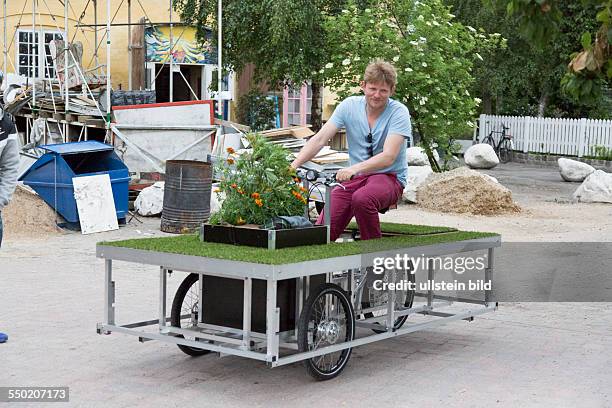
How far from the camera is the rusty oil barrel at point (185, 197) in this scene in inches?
560

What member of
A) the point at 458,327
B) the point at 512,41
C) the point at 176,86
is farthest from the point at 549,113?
the point at 458,327

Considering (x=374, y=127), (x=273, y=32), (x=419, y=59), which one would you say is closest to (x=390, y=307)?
(x=374, y=127)

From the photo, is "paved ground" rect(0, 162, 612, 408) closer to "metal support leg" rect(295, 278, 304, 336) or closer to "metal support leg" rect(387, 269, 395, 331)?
"metal support leg" rect(387, 269, 395, 331)

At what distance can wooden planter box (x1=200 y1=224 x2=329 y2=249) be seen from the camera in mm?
6391

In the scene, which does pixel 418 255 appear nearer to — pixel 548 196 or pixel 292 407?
pixel 292 407

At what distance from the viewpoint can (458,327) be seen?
841 centimetres

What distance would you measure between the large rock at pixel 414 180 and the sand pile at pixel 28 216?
6.24 m

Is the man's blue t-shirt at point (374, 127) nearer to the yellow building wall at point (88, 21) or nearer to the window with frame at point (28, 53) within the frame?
the yellow building wall at point (88, 21)

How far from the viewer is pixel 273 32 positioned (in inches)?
853

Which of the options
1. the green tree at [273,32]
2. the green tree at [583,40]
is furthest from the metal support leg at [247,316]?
the green tree at [273,32]

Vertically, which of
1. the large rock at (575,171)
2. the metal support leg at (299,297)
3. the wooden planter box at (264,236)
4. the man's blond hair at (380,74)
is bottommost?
the large rock at (575,171)

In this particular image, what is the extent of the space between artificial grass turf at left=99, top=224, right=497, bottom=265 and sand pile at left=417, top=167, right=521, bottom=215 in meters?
9.56

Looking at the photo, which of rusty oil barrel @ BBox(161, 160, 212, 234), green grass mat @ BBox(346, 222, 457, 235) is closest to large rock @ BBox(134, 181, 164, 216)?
rusty oil barrel @ BBox(161, 160, 212, 234)

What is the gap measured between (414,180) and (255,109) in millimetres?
10889
